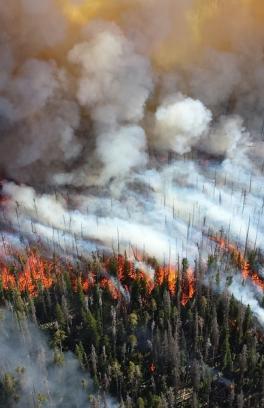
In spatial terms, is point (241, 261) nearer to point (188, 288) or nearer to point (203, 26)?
point (188, 288)

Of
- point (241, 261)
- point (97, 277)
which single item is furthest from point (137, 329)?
point (241, 261)

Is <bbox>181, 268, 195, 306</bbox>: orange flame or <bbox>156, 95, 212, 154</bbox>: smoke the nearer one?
<bbox>181, 268, 195, 306</bbox>: orange flame

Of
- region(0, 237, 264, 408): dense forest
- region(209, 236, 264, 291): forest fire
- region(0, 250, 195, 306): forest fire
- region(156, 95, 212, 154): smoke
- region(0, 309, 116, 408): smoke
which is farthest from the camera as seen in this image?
region(156, 95, 212, 154): smoke

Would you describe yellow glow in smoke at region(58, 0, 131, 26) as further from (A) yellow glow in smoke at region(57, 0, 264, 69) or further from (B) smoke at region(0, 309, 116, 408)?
(B) smoke at region(0, 309, 116, 408)

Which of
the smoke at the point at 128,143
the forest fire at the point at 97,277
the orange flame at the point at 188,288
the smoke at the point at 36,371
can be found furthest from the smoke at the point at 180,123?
the smoke at the point at 36,371

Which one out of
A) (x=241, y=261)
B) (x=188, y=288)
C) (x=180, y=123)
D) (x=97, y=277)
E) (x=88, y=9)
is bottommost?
(x=97, y=277)

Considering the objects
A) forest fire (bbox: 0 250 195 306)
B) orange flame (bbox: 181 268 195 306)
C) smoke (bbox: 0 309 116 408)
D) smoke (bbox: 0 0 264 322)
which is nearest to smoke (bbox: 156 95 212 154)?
smoke (bbox: 0 0 264 322)

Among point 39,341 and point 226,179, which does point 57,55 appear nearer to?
point 226,179
